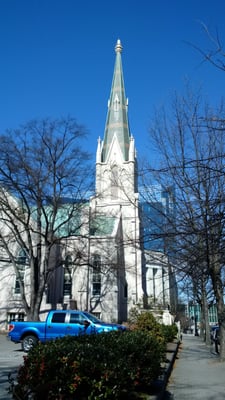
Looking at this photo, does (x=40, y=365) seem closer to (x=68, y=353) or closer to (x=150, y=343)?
(x=68, y=353)

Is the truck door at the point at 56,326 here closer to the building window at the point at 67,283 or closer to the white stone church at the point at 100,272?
the white stone church at the point at 100,272

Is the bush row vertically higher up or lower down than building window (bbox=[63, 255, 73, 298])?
lower down

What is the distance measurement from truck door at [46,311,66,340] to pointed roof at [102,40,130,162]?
34910 millimetres

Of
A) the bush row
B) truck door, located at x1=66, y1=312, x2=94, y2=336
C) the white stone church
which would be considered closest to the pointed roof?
the white stone church

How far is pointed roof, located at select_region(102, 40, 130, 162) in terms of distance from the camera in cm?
4903

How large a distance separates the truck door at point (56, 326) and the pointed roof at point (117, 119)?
34910 millimetres

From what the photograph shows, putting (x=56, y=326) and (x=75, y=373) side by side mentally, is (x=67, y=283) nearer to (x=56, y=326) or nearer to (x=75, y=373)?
(x=56, y=326)

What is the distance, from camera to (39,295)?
74.8ft

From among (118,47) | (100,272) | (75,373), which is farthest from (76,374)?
(118,47)

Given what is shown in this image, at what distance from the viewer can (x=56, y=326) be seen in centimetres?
1448

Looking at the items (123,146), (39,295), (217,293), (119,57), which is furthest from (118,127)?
(217,293)

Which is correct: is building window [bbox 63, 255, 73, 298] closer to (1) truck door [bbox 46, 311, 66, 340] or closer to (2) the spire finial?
(1) truck door [bbox 46, 311, 66, 340]

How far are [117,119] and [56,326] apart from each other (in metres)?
40.2

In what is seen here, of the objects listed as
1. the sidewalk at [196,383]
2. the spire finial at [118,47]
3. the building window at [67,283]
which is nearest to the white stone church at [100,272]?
the building window at [67,283]
